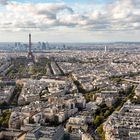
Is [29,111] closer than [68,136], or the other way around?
[68,136]

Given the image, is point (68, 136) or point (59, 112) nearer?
point (68, 136)

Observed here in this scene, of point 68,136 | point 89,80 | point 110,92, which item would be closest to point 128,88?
point 110,92

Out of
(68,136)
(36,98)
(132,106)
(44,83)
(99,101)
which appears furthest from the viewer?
(44,83)

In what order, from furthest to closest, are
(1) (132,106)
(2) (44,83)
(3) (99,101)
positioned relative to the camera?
1. (2) (44,83)
2. (3) (99,101)
3. (1) (132,106)

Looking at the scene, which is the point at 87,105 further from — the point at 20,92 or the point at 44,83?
the point at 44,83

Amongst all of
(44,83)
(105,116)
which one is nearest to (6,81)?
(44,83)

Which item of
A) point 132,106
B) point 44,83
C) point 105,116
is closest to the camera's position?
point 105,116

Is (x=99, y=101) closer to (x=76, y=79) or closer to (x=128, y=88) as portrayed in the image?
(x=128, y=88)

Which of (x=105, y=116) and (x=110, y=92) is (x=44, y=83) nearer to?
(x=110, y=92)

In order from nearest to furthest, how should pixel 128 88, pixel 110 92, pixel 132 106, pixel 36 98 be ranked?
pixel 132 106 < pixel 36 98 < pixel 110 92 < pixel 128 88
